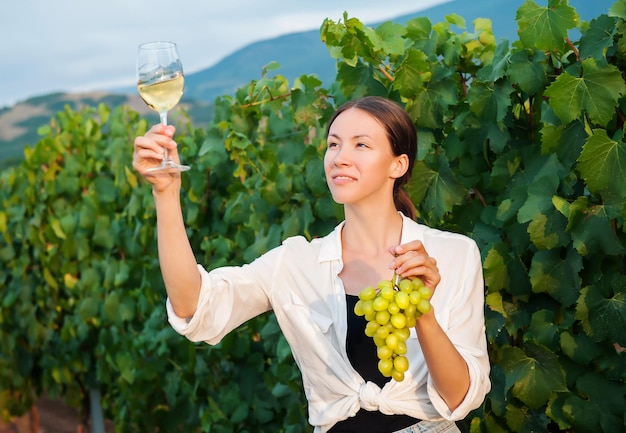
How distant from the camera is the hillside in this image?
3.25 meters

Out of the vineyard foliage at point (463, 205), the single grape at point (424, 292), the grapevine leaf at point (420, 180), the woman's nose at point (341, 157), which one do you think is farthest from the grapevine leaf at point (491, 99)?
the single grape at point (424, 292)

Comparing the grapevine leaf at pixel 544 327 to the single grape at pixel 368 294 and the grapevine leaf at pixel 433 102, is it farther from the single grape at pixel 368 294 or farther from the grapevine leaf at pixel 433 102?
the single grape at pixel 368 294

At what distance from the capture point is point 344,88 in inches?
122

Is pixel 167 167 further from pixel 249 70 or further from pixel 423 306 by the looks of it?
pixel 249 70

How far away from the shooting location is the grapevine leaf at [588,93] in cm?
252

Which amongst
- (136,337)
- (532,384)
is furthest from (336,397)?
(136,337)

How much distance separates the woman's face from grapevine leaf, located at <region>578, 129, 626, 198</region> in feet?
1.70

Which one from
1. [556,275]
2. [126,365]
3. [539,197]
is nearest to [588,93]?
[539,197]

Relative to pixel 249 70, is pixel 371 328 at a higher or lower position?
lower

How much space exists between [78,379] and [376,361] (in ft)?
15.1

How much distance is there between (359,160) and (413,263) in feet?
1.72

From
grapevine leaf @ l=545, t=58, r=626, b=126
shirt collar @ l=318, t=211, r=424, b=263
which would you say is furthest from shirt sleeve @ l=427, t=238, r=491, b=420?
grapevine leaf @ l=545, t=58, r=626, b=126

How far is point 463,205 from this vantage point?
3.04m

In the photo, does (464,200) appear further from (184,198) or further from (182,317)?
(184,198)
